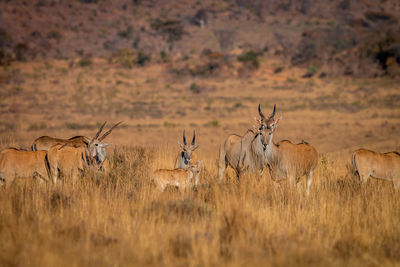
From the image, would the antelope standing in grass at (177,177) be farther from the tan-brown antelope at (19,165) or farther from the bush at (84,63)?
the bush at (84,63)

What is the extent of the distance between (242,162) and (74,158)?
3.47 m

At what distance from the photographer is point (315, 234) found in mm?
6254

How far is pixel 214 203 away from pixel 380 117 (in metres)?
21.4

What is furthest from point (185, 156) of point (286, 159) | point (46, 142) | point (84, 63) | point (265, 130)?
point (84, 63)

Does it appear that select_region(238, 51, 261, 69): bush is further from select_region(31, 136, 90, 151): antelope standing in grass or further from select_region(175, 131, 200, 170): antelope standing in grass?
select_region(31, 136, 90, 151): antelope standing in grass

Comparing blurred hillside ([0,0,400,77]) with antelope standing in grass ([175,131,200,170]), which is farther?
blurred hillside ([0,0,400,77])

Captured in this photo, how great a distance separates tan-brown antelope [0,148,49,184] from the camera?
27.5ft

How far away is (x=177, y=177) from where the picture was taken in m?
9.52

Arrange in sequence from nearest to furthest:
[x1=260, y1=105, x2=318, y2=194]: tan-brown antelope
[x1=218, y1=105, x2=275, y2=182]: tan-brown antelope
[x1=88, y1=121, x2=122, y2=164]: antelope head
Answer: [x1=260, y1=105, x2=318, y2=194]: tan-brown antelope
[x1=88, y1=121, x2=122, y2=164]: antelope head
[x1=218, y1=105, x2=275, y2=182]: tan-brown antelope

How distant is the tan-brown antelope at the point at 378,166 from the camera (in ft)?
28.0

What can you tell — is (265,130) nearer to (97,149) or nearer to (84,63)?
(97,149)

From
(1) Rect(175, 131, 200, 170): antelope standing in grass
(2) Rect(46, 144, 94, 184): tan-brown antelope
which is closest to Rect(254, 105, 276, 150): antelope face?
(1) Rect(175, 131, 200, 170): antelope standing in grass

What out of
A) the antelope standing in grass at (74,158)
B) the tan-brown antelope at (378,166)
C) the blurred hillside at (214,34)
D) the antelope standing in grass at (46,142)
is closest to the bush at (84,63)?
the blurred hillside at (214,34)

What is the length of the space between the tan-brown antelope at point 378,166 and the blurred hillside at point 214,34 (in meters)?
33.6
